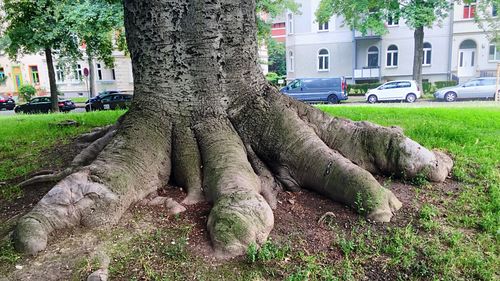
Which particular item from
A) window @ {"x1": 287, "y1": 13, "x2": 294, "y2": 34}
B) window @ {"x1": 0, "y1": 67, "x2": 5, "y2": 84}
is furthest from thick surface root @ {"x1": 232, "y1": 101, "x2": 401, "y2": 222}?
window @ {"x1": 0, "y1": 67, "x2": 5, "y2": 84}

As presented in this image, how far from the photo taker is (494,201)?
13.3ft

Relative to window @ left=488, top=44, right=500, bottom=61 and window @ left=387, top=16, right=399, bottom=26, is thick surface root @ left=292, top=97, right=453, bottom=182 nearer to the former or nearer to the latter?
window @ left=387, top=16, right=399, bottom=26

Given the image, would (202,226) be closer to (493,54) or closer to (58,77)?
(493,54)

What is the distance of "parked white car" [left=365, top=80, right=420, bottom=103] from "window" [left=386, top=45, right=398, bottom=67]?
32.1 feet

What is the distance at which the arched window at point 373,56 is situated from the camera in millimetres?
37531

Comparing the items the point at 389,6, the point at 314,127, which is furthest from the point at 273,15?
the point at 314,127

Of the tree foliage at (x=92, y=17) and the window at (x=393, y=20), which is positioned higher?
the window at (x=393, y=20)

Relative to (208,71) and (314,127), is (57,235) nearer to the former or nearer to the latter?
(208,71)

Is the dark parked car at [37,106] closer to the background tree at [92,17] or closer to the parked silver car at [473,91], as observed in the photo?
the background tree at [92,17]

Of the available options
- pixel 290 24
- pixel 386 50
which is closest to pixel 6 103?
pixel 290 24

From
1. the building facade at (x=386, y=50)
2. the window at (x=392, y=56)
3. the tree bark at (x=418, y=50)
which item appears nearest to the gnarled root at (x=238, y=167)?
the tree bark at (x=418, y=50)

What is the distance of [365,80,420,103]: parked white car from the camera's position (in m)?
27.6

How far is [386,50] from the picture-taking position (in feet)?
121

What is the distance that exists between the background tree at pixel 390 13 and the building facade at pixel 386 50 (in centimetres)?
363
